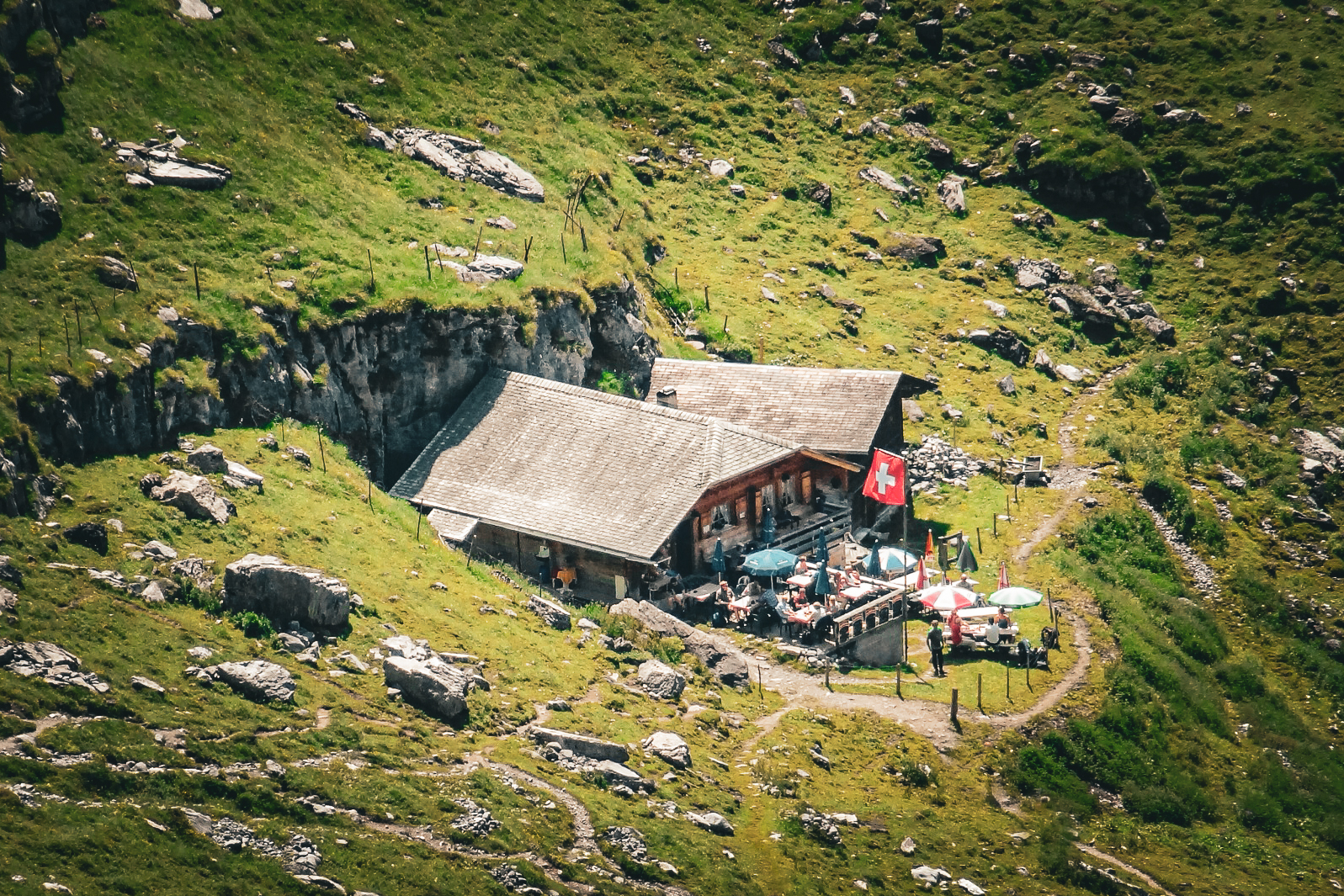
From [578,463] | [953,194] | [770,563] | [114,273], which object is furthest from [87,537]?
[953,194]

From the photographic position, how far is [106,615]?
4119 centimetres

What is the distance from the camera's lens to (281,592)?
44469 millimetres

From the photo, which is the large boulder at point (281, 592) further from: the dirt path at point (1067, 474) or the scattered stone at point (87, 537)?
the dirt path at point (1067, 474)

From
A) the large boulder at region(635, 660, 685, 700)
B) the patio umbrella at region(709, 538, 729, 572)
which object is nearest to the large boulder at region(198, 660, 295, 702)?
the large boulder at region(635, 660, 685, 700)

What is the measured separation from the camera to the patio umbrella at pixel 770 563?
184 ft

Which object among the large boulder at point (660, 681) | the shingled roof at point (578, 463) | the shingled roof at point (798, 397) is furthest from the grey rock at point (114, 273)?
the large boulder at point (660, 681)

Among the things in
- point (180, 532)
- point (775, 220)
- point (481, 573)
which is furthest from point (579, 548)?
point (775, 220)

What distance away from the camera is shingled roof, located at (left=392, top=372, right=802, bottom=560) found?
5694cm

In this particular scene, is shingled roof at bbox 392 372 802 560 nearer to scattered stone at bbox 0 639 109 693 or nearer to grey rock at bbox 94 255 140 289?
grey rock at bbox 94 255 140 289

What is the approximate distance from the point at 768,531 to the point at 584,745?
17.8 meters

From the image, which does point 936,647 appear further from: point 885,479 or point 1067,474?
point 1067,474

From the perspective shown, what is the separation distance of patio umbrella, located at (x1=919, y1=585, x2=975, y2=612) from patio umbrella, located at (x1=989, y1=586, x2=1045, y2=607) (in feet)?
2.88

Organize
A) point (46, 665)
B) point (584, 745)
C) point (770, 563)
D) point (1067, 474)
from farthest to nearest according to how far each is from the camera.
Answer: point (1067, 474) < point (770, 563) < point (584, 745) < point (46, 665)

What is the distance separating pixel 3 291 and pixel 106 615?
51.2 ft
